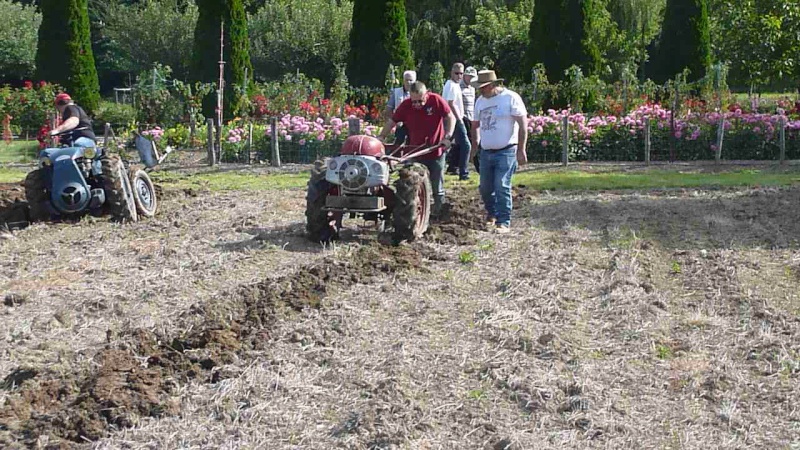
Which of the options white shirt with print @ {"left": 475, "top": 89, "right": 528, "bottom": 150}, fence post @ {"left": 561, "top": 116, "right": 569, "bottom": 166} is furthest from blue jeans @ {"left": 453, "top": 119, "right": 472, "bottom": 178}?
white shirt with print @ {"left": 475, "top": 89, "right": 528, "bottom": 150}

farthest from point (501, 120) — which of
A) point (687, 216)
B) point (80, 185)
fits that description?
point (80, 185)

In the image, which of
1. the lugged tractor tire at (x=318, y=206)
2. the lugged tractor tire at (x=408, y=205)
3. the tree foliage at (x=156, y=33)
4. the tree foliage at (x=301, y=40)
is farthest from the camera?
the tree foliage at (x=156, y=33)

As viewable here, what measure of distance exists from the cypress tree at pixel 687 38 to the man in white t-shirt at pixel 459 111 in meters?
14.2

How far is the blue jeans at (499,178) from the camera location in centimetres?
1047

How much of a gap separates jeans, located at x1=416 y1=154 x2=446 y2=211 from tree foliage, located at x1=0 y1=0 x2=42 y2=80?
29.6 meters

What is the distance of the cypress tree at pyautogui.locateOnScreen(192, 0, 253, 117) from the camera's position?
2341cm

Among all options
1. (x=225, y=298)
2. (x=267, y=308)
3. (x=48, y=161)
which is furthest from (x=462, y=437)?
(x=48, y=161)

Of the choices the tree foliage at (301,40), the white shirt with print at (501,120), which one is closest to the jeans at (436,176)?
the white shirt with print at (501,120)

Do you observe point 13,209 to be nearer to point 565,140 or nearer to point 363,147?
point 363,147

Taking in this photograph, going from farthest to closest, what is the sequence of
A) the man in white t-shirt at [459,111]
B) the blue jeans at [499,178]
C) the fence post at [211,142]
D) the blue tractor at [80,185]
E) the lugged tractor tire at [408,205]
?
the fence post at [211,142]
the man in white t-shirt at [459,111]
the blue tractor at [80,185]
the blue jeans at [499,178]
the lugged tractor tire at [408,205]

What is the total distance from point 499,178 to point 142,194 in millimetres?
4017

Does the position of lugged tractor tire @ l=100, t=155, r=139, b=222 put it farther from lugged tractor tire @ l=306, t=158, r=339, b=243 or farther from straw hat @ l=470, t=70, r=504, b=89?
straw hat @ l=470, t=70, r=504, b=89

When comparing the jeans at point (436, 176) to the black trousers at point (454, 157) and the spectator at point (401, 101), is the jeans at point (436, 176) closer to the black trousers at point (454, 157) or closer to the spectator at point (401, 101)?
the spectator at point (401, 101)

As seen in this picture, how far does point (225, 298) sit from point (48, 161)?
167 inches
